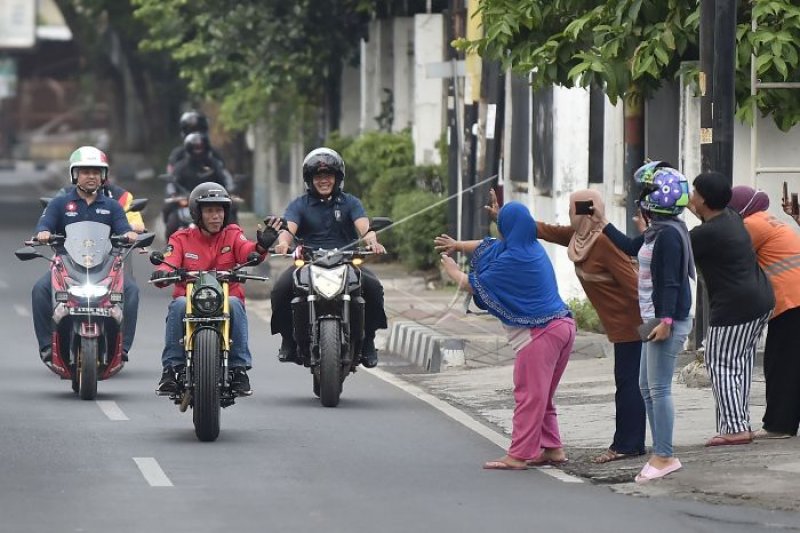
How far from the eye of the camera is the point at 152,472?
489 inches

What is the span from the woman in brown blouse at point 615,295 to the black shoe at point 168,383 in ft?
8.41

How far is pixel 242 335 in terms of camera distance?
14.1 meters

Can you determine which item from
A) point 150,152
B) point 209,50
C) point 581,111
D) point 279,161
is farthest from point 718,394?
point 150,152

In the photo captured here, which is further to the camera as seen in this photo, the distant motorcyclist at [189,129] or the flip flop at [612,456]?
the distant motorcyclist at [189,129]

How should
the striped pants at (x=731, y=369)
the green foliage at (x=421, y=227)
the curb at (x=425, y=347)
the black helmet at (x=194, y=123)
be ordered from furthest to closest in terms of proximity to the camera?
the black helmet at (x=194, y=123) < the green foliage at (x=421, y=227) < the curb at (x=425, y=347) < the striped pants at (x=731, y=369)

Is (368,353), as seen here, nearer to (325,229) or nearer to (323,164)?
(325,229)

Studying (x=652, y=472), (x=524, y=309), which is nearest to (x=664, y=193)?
(x=524, y=309)

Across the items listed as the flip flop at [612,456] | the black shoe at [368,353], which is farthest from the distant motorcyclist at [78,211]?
the flip flop at [612,456]

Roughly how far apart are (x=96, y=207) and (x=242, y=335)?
Result: 10.5 feet

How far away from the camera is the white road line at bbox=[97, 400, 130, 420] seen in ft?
49.5

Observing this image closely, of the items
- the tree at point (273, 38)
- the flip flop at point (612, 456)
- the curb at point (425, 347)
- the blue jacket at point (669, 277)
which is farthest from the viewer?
the tree at point (273, 38)

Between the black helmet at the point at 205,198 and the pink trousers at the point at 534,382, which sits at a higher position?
the black helmet at the point at 205,198

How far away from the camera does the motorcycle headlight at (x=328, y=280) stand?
15.5 m

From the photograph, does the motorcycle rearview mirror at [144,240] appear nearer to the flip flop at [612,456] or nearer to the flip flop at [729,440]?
the flip flop at [612,456]
